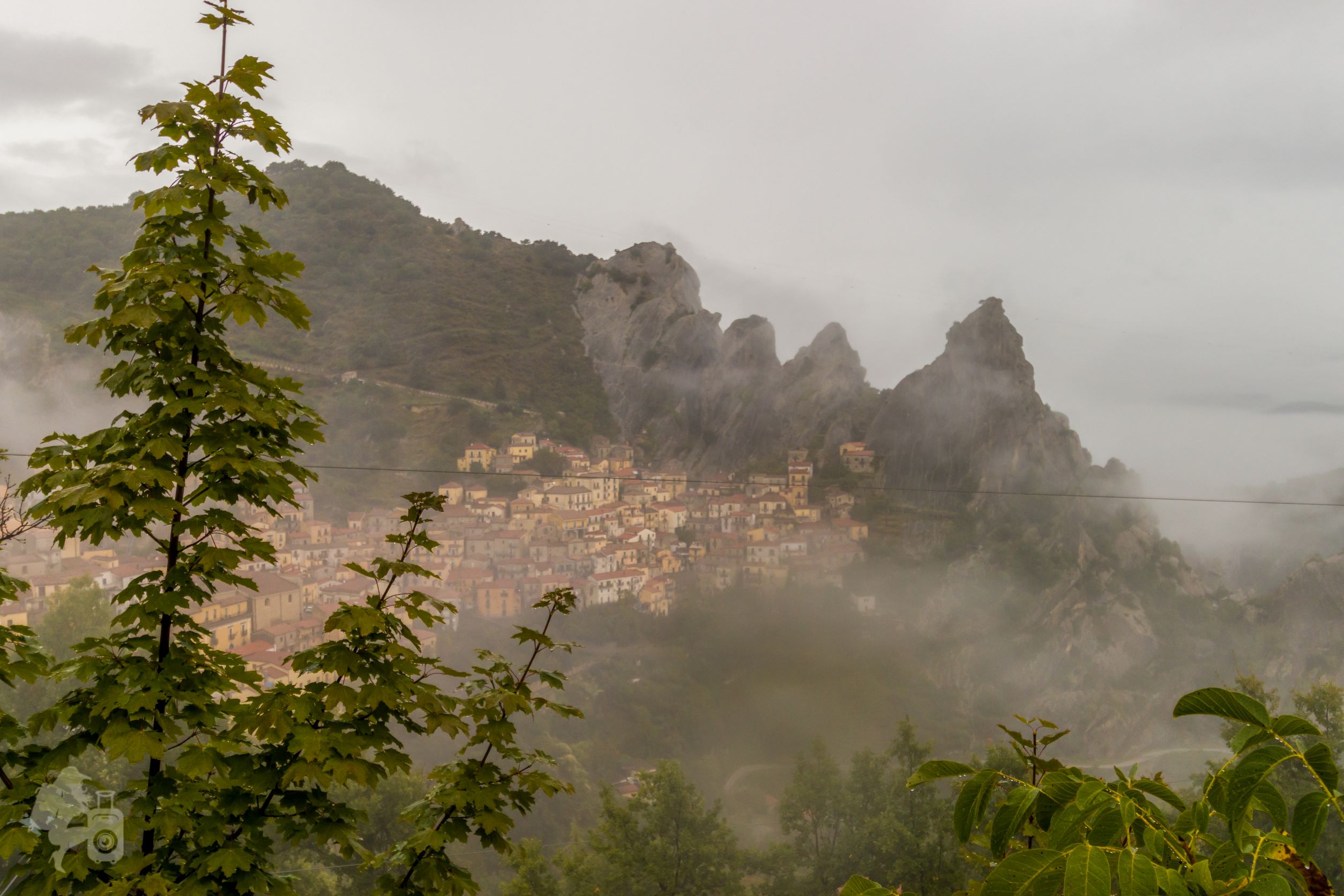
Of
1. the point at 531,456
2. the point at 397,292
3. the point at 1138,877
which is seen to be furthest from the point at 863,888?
the point at 397,292

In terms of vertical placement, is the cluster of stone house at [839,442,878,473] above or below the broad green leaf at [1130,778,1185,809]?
above

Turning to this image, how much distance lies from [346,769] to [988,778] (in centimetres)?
155

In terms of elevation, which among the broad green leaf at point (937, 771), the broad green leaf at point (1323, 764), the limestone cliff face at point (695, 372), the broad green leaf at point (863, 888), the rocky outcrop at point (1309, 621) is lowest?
the rocky outcrop at point (1309, 621)

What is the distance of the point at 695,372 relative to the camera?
46.3 m

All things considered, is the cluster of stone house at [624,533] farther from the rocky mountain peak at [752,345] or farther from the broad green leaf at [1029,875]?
the broad green leaf at [1029,875]

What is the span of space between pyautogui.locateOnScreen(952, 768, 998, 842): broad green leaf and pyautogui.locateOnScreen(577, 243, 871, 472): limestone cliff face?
40.6 metres

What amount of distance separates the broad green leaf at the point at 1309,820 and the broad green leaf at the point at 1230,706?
0.30 ft

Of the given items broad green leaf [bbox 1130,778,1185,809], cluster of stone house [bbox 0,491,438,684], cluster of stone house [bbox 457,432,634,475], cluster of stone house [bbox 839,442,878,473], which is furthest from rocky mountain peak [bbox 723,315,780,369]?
broad green leaf [bbox 1130,778,1185,809]

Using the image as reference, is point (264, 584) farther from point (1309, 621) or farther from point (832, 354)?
point (1309, 621)

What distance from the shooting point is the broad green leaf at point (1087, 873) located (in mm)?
635

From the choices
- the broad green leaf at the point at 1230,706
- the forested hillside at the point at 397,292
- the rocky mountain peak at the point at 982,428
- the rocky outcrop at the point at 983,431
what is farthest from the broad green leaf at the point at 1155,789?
the forested hillside at the point at 397,292

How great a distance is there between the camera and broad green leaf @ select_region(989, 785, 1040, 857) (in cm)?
84

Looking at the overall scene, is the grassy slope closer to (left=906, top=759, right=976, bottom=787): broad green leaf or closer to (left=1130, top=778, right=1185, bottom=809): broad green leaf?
(left=906, top=759, right=976, bottom=787): broad green leaf

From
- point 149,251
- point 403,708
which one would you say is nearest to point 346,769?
point 403,708
